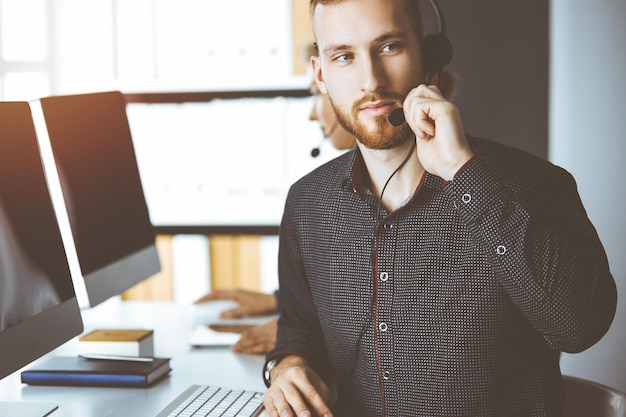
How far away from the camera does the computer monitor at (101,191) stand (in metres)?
1.56

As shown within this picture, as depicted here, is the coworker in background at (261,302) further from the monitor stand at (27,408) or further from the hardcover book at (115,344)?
the monitor stand at (27,408)

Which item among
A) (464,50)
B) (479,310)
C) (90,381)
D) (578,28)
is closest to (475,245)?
(479,310)

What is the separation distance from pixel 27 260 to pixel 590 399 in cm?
102

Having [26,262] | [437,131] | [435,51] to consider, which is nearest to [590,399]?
[437,131]

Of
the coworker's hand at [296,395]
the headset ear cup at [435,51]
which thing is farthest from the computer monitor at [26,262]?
the headset ear cup at [435,51]

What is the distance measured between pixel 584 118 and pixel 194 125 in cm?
155

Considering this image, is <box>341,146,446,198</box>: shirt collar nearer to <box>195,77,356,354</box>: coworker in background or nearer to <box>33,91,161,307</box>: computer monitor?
<box>195,77,356,354</box>: coworker in background

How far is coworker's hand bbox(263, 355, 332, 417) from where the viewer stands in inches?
51.3

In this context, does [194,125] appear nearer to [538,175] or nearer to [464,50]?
[464,50]

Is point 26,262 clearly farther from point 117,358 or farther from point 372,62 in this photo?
point 372,62

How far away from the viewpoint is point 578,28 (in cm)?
243

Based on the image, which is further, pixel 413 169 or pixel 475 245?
pixel 413 169

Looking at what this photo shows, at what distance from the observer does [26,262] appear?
1.27 meters

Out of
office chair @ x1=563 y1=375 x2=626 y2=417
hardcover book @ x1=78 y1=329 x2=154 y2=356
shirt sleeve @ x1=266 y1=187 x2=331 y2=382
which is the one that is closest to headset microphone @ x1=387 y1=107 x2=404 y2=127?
shirt sleeve @ x1=266 y1=187 x2=331 y2=382
